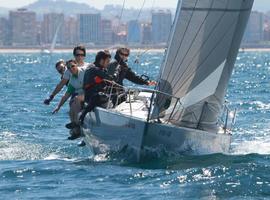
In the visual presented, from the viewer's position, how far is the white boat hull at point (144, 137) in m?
11.0

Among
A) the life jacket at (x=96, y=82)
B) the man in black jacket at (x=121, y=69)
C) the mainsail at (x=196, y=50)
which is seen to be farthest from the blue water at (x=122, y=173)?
the man in black jacket at (x=121, y=69)

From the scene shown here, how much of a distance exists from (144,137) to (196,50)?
52.8 inches

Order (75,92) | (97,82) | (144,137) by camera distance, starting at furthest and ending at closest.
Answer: (75,92), (97,82), (144,137)

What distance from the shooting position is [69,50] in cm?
15600

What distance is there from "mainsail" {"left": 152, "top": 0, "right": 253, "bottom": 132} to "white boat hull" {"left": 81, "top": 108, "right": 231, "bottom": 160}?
0.30 metres

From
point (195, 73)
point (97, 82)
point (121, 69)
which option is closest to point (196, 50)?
point (195, 73)

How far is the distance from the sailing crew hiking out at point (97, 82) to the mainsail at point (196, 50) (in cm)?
75

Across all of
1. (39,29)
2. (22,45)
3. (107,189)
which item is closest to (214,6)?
(107,189)

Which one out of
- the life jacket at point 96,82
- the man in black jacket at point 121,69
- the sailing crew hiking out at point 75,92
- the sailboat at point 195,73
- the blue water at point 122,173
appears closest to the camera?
the blue water at point 122,173

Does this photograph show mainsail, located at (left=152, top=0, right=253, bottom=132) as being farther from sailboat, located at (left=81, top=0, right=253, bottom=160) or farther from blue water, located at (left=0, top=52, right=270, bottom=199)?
blue water, located at (left=0, top=52, right=270, bottom=199)

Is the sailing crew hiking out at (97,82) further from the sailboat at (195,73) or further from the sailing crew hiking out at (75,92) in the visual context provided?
the sailing crew hiking out at (75,92)

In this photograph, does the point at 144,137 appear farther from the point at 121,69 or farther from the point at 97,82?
the point at 121,69

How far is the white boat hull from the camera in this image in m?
11.0

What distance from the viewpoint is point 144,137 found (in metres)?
11.0
